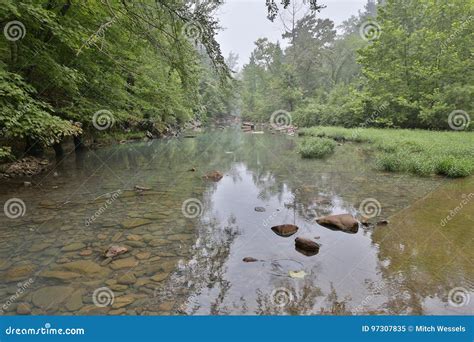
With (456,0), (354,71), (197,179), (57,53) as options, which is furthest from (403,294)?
(354,71)

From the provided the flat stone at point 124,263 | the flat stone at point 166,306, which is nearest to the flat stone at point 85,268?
the flat stone at point 124,263

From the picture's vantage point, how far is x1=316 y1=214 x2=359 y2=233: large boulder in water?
609 cm

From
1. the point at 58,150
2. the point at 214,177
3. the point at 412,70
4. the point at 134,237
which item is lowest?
the point at 134,237

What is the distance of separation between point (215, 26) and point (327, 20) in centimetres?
5099

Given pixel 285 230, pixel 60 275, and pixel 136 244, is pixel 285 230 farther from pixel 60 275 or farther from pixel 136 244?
pixel 60 275

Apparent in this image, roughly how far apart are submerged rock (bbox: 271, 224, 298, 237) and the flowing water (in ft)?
0.41

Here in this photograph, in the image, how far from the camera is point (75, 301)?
369 cm

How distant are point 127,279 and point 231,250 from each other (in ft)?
5.77

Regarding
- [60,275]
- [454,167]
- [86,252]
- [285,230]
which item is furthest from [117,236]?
[454,167]

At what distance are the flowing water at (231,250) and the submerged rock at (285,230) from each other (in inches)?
4.9

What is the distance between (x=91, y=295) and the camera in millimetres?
3807

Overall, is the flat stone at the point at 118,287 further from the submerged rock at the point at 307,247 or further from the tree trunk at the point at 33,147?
the tree trunk at the point at 33,147

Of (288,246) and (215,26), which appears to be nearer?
(288,246)

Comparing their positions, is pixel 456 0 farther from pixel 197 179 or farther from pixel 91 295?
pixel 91 295
